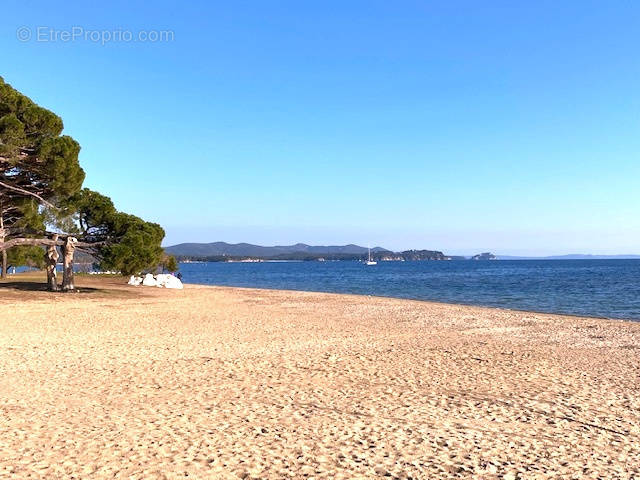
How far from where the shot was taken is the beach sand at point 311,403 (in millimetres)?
6352

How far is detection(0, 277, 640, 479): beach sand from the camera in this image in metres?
6.35

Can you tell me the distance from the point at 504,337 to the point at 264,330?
27.6ft

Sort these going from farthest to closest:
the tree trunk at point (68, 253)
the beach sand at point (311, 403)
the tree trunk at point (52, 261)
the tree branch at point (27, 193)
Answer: the tree trunk at point (52, 261), the tree trunk at point (68, 253), the tree branch at point (27, 193), the beach sand at point (311, 403)

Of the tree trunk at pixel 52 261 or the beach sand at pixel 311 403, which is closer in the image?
the beach sand at pixel 311 403

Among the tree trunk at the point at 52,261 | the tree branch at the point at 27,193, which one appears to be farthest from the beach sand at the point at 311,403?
the tree trunk at the point at 52,261

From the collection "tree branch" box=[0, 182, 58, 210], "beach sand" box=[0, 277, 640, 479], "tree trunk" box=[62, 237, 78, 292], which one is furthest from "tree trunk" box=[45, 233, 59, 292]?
"beach sand" box=[0, 277, 640, 479]

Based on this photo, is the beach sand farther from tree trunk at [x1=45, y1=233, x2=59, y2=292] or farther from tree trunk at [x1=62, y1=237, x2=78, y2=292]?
tree trunk at [x1=45, y1=233, x2=59, y2=292]

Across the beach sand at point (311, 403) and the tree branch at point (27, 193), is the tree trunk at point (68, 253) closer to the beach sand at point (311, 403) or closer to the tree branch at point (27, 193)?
the tree branch at point (27, 193)

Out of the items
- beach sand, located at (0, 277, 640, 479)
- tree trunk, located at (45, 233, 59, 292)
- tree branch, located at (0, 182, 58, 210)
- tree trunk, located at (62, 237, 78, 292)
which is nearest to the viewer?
beach sand, located at (0, 277, 640, 479)

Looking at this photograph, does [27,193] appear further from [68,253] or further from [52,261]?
[52,261]

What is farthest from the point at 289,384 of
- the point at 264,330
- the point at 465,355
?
the point at 264,330

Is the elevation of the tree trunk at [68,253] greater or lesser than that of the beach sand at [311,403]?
greater

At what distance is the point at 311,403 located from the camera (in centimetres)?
909

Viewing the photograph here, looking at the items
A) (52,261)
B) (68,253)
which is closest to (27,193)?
(68,253)
